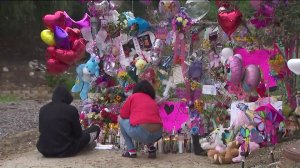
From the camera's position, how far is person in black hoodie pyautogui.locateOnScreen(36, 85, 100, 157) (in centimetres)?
826

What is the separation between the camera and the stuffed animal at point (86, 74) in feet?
30.6

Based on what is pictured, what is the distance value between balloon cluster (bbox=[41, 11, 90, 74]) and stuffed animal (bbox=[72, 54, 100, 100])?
8.6 inches

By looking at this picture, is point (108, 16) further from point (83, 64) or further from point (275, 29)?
point (275, 29)

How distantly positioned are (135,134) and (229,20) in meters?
2.25

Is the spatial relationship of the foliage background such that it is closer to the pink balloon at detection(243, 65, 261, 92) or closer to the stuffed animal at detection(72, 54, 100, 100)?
the stuffed animal at detection(72, 54, 100, 100)

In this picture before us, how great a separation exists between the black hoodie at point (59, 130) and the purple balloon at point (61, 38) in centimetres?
88

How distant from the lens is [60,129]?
824cm

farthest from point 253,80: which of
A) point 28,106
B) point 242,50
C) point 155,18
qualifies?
point 28,106

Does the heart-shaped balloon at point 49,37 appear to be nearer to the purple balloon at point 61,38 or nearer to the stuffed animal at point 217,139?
the purple balloon at point 61,38

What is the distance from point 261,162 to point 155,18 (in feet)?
10.6

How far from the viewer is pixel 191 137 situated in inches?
Result: 336

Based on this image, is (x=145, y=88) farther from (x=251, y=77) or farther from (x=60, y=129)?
(x=251, y=77)

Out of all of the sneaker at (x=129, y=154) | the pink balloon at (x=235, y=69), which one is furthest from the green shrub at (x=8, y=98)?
the pink balloon at (x=235, y=69)

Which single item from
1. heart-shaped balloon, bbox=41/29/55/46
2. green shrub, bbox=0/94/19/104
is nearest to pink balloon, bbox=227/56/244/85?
heart-shaped balloon, bbox=41/29/55/46
